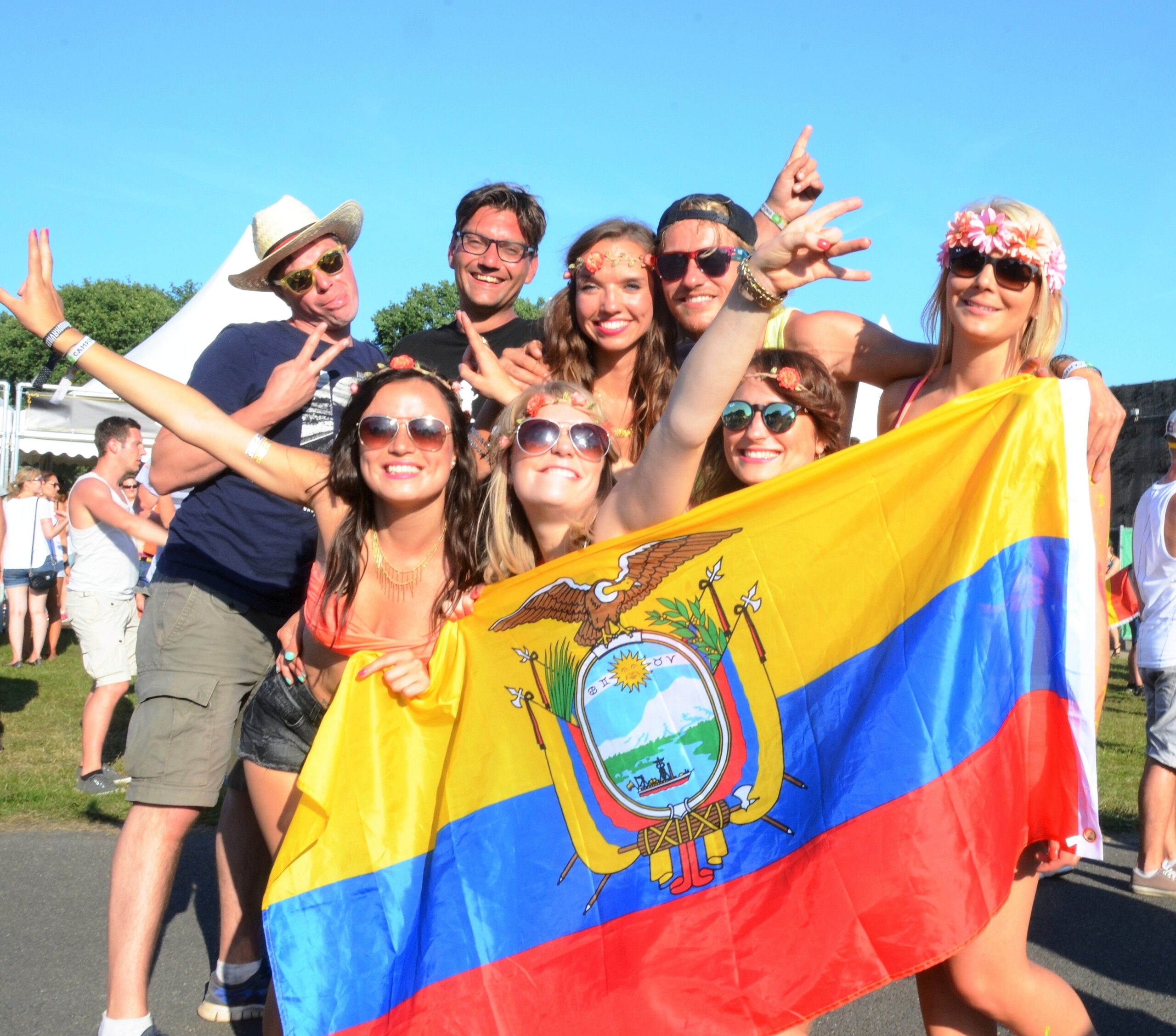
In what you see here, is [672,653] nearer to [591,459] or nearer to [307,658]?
[591,459]

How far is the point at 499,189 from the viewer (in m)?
4.38

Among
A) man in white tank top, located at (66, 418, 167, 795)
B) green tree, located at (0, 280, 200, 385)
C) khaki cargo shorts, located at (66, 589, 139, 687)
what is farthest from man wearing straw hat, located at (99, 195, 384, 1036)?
green tree, located at (0, 280, 200, 385)

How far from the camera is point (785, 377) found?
292cm

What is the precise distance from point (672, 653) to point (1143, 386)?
1535 centimetres

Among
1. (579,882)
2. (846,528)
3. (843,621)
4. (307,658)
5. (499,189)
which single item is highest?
(499,189)

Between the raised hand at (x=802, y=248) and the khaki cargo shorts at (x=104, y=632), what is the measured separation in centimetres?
629

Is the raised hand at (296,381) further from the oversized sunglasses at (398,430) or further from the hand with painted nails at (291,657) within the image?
the hand with painted nails at (291,657)

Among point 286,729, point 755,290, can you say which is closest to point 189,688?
point 286,729

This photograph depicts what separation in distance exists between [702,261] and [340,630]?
1608 mm

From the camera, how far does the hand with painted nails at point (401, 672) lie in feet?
9.62

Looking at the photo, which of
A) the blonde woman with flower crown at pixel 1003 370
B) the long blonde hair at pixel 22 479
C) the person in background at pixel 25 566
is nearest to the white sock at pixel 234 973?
the blonde woman with flower crown at pixel 1003 370

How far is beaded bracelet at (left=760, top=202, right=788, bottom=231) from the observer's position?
3033 mm

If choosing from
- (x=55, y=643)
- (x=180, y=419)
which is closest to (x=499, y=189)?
(x=180, y=419)

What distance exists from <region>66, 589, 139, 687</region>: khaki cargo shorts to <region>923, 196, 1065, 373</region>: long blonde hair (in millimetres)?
6220
